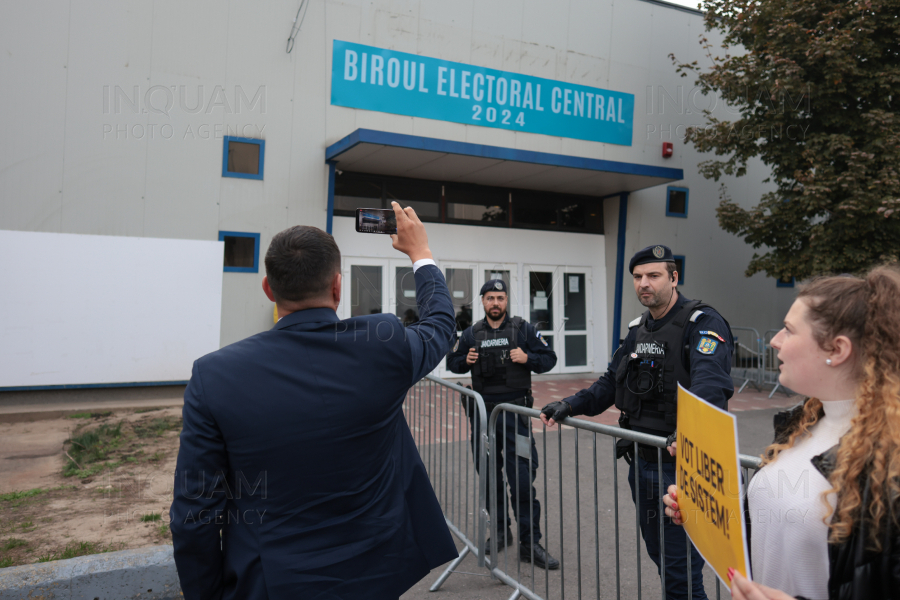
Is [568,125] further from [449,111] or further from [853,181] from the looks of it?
[853,181]

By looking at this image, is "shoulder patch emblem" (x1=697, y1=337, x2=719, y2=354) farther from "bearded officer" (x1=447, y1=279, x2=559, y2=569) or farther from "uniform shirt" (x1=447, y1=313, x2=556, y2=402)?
"uniform shirt" (x1=447, y1=313, x2=556, y2=402)

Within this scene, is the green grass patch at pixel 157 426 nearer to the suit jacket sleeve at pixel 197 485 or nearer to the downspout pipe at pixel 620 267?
the suit jacket sleeve at pixel 197 485

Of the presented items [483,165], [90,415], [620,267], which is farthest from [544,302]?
[90,415]

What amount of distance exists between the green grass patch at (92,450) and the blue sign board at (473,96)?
668 centimetres

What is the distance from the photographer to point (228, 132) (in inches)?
397

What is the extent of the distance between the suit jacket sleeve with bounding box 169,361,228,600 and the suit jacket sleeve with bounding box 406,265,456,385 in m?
0.61

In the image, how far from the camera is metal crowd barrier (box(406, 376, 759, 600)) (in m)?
2.99

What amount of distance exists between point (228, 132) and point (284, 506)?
9685mm

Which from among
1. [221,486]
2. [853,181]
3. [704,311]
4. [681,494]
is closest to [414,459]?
[221,486]

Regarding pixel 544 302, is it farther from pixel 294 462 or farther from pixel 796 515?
pixel 796 515

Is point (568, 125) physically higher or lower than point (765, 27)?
lower

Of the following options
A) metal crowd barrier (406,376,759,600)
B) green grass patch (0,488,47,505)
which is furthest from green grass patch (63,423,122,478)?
metal crowd barrier (406,376,759,600)

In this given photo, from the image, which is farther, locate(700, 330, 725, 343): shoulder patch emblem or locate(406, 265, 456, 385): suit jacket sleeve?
locate(700, 330, 725, 343): shoulder patch emblem
